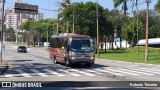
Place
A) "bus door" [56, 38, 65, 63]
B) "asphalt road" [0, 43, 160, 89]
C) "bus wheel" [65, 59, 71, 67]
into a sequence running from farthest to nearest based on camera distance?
"bus door" [56, 38, 65, 63] → "bus wheel" [65, 59, 71, 67] → "asphalt road" [0, 43, 160, 89]

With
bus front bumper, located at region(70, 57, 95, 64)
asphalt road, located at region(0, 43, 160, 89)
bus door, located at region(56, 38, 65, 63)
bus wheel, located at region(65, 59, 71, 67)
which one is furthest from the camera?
bus door, located at region(56, 38, 65, 63)


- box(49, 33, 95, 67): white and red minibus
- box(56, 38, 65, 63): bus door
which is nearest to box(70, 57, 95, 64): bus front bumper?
box(49, 33, 95, 67): white and red minibus

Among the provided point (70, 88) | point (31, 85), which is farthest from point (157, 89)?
point (31, 85)

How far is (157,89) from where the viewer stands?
15812 mm

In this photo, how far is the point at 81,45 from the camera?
108 feet

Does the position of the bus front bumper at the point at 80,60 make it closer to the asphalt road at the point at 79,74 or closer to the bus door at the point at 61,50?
the asphalt road at the point at 79,74

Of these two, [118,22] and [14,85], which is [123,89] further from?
[118,22]

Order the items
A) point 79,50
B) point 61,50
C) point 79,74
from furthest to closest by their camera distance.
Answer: point 61,50 < point 79,50 < point 79,74

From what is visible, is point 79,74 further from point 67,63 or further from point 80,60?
point 67,63

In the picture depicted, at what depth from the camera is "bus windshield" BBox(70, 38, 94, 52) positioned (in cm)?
3278

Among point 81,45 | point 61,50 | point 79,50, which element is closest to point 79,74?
point 79,50

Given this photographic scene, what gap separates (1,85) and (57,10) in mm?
63316

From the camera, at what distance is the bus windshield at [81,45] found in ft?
108

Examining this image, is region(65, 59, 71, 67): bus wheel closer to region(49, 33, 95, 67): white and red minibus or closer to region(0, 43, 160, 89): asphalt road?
region(49, 33, 95, 67): white and red minibus
